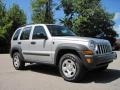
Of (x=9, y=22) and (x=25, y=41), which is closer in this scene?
(x=25, y=41)

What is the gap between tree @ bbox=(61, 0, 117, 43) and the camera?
133 feet

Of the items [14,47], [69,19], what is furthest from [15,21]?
[14,47]

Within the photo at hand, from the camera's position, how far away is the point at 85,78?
347 inches

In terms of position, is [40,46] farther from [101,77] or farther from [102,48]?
[101,77]

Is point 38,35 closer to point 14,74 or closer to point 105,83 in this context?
point 14,74

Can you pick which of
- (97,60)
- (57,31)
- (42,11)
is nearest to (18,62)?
(57,31)

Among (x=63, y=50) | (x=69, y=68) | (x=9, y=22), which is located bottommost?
(x=69, y=68)

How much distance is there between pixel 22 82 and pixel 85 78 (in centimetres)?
222

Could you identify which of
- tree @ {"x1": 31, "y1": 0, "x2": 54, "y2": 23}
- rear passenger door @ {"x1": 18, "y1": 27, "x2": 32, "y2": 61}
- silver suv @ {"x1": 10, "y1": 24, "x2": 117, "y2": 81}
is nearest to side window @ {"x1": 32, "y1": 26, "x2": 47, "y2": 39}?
silver suv @ {"x1": 10, "y1": 24, "x2": 117, "y2": 81}

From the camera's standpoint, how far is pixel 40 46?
9.34 m

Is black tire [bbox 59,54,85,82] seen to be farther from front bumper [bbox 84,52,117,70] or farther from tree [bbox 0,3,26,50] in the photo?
tree [bbox 0,3,26,50]

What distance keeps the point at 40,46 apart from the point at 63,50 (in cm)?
117

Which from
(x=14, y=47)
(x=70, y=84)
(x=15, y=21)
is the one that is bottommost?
(x=70, y=84)

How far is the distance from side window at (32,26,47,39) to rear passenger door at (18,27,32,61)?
0.42m
